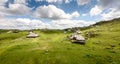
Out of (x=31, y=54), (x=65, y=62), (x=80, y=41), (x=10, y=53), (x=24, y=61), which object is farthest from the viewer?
(x=80, y=41)

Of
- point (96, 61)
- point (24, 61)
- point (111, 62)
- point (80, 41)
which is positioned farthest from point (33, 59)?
point (80, 41)

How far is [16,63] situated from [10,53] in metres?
10.3

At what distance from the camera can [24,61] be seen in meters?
55.3

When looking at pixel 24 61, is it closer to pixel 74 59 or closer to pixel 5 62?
pixel 5 62

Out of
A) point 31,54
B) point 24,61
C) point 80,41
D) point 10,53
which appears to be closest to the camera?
point 24,61

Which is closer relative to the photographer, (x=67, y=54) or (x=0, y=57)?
(x=67, y=54)

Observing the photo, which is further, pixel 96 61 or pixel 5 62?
pixel 5 62

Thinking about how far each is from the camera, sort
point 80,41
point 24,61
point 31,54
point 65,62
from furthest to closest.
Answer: point 80,41 < point 31,54 < point 24,61 < point 65,62

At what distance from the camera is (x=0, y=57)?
6222 centimetres

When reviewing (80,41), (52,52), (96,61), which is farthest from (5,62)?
(80,41)

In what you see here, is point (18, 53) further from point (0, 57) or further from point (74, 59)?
point (74, 59)

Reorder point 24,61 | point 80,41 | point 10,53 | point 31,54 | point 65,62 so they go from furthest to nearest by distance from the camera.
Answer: point 80,41 < point 10,53 < point 31,54 < point 24,61 < point 65,62

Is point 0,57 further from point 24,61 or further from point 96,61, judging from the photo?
point 96,61

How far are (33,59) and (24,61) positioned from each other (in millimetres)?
2928
